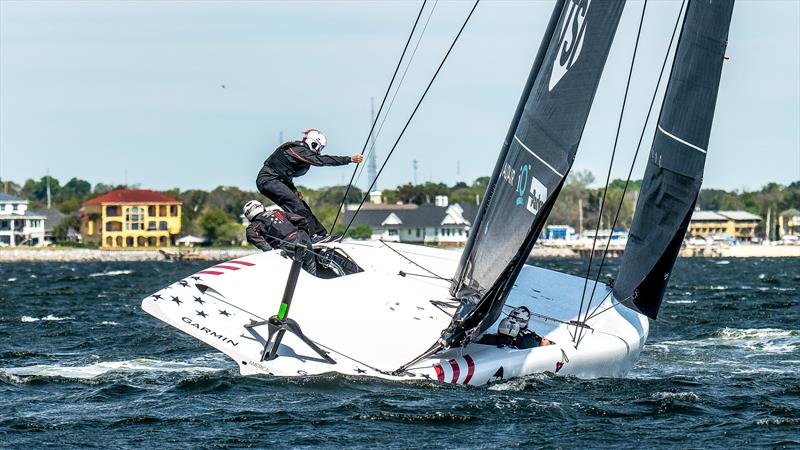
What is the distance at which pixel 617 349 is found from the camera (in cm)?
1458

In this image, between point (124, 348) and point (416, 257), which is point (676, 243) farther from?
point (124, 348)

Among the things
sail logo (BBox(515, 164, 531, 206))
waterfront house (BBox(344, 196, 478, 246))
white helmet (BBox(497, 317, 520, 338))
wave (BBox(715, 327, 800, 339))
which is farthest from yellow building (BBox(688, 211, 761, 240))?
sail logo (BBox(515, 164, 531, 206))

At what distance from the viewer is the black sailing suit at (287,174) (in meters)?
15.5

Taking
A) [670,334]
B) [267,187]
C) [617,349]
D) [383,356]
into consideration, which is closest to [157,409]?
[383,356]

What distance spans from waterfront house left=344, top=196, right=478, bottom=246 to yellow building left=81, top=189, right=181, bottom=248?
563 inches

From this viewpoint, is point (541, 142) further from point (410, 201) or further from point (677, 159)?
point (410, 201)

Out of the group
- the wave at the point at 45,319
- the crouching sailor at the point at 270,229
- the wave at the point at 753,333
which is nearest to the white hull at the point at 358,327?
the crouching sailor at the point at 270,229

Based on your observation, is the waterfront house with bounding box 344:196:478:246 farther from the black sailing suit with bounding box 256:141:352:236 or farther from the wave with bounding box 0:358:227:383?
the wave with bounding box 0:358:227:383

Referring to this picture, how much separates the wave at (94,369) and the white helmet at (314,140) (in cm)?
277

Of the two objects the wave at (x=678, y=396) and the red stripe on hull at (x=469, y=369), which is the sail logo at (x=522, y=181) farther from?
the wave at (x=678, y=396)

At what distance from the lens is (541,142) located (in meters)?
13.3

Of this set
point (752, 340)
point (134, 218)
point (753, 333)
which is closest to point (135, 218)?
point (134, 218)

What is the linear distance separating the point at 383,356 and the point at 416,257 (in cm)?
288

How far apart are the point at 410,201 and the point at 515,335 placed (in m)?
118
